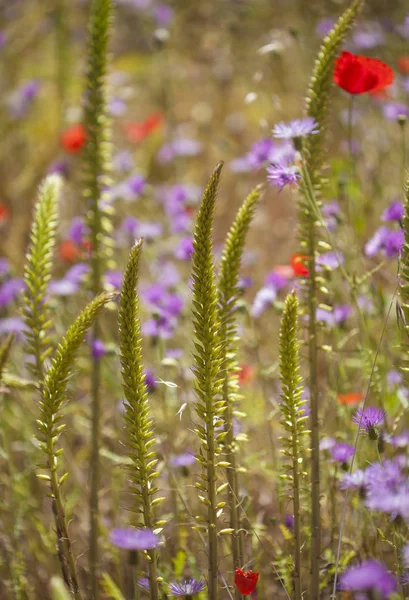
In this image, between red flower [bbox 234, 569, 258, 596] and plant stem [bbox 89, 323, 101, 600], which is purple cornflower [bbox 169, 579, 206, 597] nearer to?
red flower [bbox 234, 569, 258, 596]

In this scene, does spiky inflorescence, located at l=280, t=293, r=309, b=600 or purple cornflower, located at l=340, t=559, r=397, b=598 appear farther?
spiky inflorescence, located at l=280, t=293, r=309, b=600

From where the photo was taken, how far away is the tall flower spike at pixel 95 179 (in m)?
1.48

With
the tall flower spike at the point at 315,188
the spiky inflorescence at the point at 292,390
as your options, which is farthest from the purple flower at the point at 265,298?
the spiky inflorescence at the point at 292,390

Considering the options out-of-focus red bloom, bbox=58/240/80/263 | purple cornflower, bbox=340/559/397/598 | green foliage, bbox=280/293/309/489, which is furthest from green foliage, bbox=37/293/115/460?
out-of-focus red bloom, bbox=58/240/80/263

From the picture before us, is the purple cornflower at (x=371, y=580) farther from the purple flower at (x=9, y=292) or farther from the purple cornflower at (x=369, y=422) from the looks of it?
the purple flower at (x=9, y=292)

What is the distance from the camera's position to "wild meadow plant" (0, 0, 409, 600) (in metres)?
0.97

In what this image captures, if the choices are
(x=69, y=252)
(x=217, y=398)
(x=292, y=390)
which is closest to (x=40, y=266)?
(x=217, y=398)

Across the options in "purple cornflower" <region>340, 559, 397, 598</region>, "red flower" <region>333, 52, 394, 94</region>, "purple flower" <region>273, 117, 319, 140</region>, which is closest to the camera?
"purple cornflower" <region>340, 559, 397, 598</region>

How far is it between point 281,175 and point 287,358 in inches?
15.1

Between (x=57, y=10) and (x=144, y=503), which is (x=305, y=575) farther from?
(x=57, y=10)

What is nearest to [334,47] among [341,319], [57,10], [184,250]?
[341,319]

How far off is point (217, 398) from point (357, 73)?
0.70m

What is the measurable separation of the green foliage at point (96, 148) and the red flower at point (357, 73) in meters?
0.51

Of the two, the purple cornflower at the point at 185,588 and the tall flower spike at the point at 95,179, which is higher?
the tall flower spike at the point at 95,179
